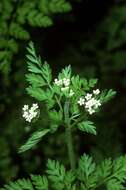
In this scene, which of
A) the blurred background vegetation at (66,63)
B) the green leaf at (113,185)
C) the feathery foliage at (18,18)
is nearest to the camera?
the green leaf at (113,185)

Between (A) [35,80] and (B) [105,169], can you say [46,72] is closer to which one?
(A) [35,80]

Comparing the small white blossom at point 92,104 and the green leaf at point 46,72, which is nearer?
the small white blossom at point 92,104

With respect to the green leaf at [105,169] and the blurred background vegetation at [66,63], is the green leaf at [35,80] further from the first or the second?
the blurred background vegetation at [66,63]

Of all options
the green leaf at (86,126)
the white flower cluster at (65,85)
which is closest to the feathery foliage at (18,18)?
the white flower cluster at (65,85)

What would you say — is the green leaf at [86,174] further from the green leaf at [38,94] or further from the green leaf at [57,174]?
the green leaf at [38,94]

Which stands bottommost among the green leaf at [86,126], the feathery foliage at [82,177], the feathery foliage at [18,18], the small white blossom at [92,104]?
the feathery foliage at [82,177]

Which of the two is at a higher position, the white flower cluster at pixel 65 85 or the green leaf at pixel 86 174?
the white flower cluster at pixel 65 85

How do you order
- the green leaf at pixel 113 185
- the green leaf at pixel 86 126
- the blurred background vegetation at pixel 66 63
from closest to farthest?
the green leaf at pixel 86 126 < the green leaf at pixel 113 185 < the blurred background vegetation at pixel 66 63

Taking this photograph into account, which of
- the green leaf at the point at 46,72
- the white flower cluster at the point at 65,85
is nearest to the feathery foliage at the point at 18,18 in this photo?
the green leaf at the point at 46,72

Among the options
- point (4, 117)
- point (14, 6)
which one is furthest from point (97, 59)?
point (14, 6)
